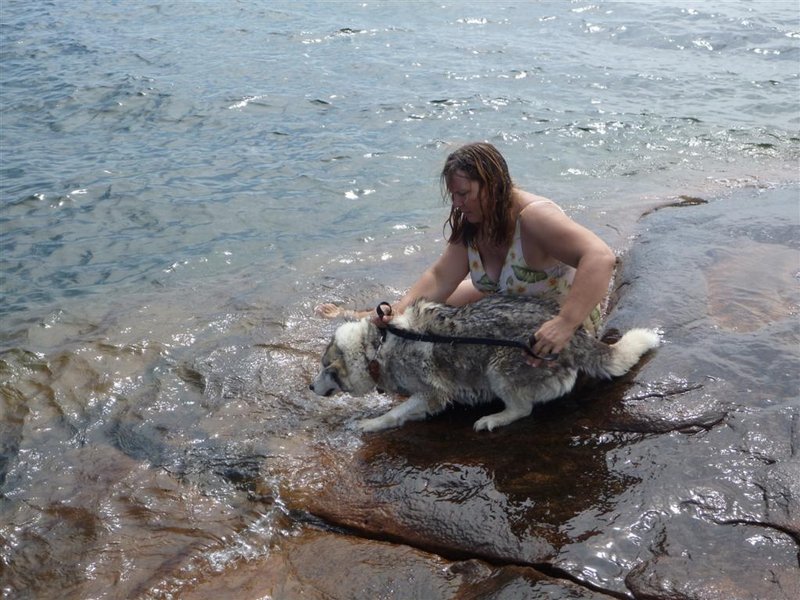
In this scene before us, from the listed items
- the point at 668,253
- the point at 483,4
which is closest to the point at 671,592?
the point at 668,253

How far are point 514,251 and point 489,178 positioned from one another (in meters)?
0.60

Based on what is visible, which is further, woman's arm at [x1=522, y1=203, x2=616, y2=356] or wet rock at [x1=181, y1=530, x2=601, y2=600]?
woman's arm at [x1=522, y1=203, x2=616, y2=356]

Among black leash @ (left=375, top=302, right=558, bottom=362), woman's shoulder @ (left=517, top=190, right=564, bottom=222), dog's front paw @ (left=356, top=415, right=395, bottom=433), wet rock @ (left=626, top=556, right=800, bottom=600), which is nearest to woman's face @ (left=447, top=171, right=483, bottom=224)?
woman's shoulder @ (left=517, top=190, right=564, bottom=222)

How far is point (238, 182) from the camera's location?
10.5 metres

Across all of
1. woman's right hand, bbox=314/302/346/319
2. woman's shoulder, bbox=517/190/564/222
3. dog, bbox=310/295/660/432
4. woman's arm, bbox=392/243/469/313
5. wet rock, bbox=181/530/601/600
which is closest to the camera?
Answer: wet rock, bbox=181/530/601/600

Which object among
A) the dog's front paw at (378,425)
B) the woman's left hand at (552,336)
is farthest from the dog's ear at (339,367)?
the woman's left hand at (552,336)

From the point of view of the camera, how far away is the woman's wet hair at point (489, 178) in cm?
460

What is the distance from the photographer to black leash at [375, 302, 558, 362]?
4.48 m

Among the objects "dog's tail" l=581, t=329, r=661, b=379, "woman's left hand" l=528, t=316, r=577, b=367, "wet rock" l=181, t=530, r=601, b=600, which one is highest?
"woman's left hand" l=528, t=316, r=577, b=367

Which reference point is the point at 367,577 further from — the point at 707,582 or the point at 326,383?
the point at 326,383

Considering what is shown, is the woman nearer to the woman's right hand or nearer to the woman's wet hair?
the woman's wet hair

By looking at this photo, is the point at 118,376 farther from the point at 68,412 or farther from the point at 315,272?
the point at 315,272

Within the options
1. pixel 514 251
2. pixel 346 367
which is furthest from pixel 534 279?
pixel 346 367

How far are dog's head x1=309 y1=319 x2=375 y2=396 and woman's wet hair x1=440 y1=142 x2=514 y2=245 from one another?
3.72 feet
